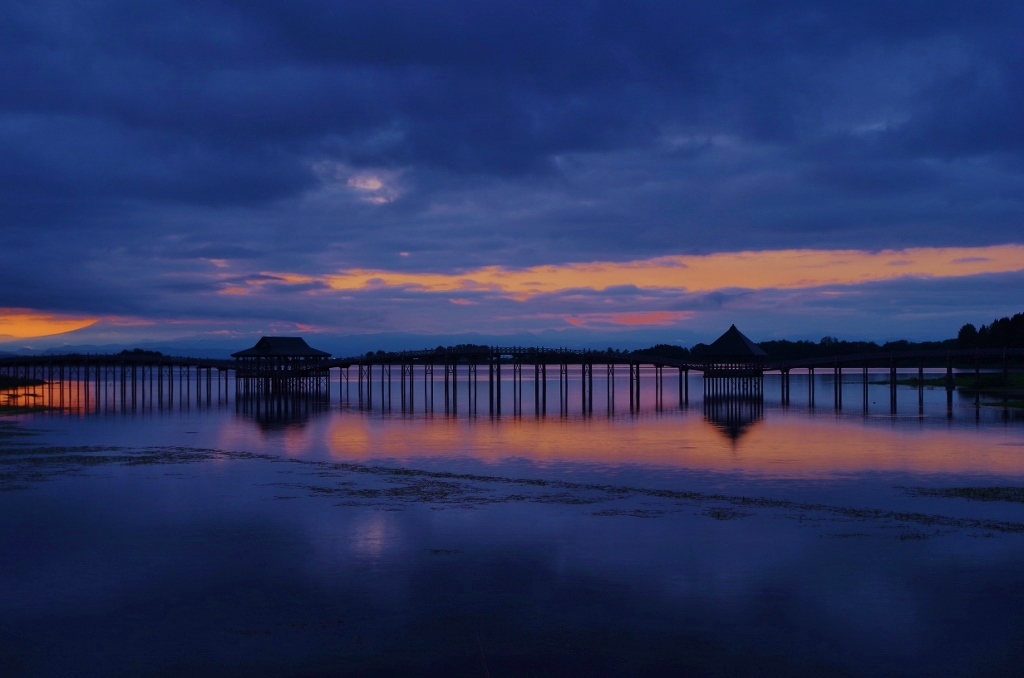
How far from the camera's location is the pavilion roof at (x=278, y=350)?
83.4m

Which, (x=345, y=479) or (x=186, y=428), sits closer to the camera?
(x=345, y=479)

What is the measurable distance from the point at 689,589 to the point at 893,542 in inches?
193

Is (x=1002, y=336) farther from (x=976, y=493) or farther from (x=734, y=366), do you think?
(x=976, y=493)

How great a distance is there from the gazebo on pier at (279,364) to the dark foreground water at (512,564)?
183ft

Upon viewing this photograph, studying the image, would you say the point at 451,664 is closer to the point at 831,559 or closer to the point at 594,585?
the point at 594,585

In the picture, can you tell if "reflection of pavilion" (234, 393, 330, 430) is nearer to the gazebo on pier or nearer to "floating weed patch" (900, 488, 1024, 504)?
the gazebo on pier

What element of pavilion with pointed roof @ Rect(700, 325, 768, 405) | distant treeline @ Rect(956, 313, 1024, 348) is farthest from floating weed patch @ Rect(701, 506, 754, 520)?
distant treeline @ Rect(956, 313, 1024, 348)

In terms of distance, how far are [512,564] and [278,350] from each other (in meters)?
74.2

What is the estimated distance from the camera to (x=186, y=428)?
134 feet

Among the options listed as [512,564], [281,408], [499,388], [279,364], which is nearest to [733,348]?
[499,388]

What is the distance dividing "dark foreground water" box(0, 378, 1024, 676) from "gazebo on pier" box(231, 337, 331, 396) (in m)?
55.7

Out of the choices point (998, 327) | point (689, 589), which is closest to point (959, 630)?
point (689, 589)

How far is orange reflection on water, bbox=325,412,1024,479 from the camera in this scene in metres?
26.2

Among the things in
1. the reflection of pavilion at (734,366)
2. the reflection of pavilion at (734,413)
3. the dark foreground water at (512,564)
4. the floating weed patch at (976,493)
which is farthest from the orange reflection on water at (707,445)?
the reflection of pavilion at (734,366)
